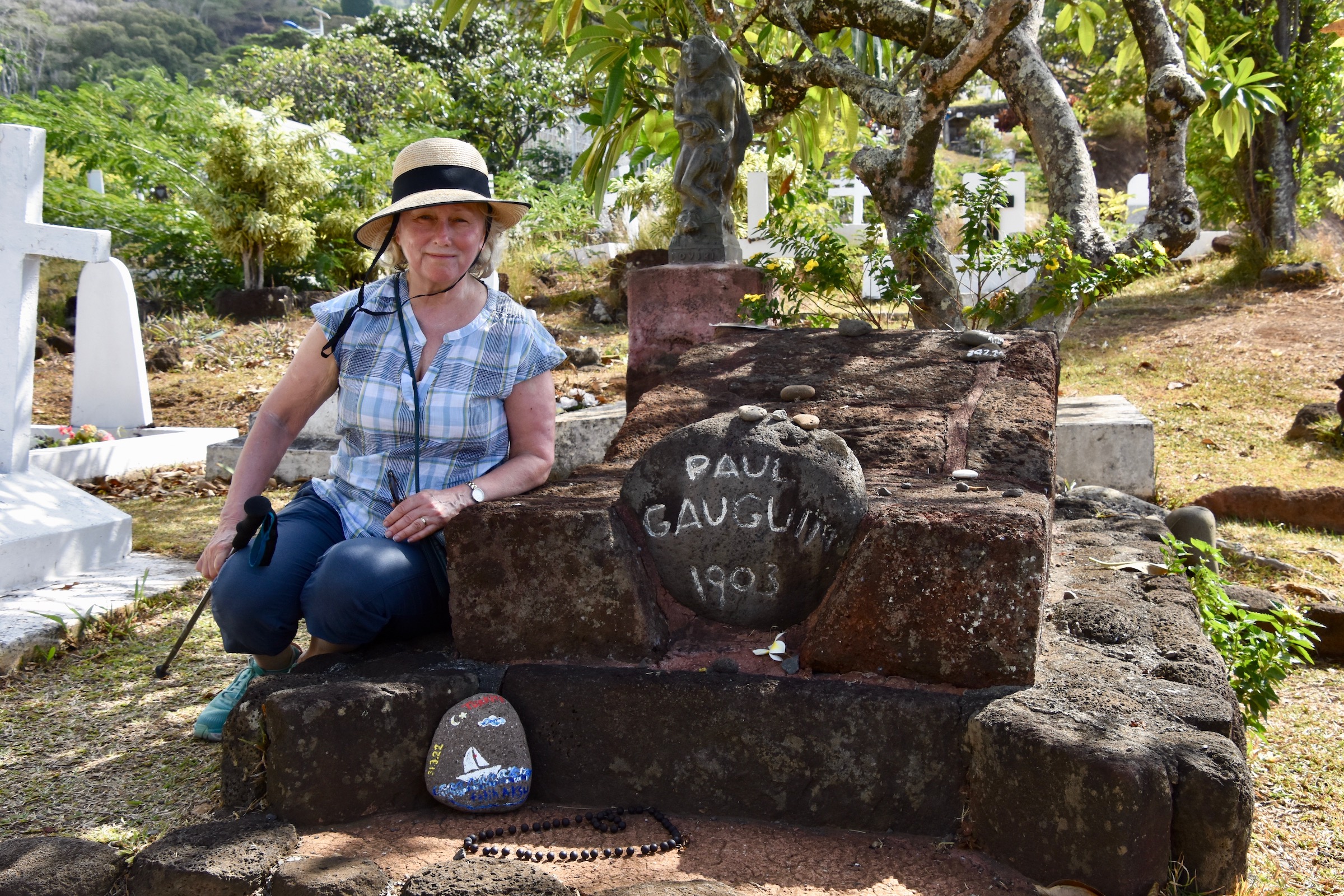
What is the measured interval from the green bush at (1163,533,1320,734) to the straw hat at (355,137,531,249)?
6.54 ft

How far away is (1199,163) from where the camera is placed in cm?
1178

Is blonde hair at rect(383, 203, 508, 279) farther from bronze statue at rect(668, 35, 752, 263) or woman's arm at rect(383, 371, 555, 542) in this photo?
bronze statue at rect(668, 35, 752, 263)

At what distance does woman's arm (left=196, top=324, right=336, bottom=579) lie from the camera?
2.55 m

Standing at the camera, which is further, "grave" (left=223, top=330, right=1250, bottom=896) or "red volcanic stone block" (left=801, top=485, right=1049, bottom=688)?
"red volcanic stone block" (left=801, top=485, right=1049, bottom=688)

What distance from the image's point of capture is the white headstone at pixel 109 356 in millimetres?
7020

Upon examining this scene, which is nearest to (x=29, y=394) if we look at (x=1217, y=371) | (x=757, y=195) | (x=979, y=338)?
(x=979, y=338)

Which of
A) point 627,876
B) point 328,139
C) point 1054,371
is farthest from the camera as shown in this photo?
point 328,139

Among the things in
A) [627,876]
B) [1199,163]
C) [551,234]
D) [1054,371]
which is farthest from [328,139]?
[627,876]

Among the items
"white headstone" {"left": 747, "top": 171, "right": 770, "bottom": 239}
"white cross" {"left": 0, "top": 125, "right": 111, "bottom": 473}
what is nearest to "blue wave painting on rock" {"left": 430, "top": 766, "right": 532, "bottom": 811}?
"white cross" {"left": 0, "top": 125, "right": 111, "bottom": 473}

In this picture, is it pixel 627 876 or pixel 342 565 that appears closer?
pixel 627 876

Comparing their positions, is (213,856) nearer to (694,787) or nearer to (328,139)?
(694,787)

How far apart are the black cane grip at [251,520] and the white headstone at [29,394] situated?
6.80 ft

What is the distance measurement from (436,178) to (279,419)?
0.71 metres

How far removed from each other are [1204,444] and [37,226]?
6.00m
